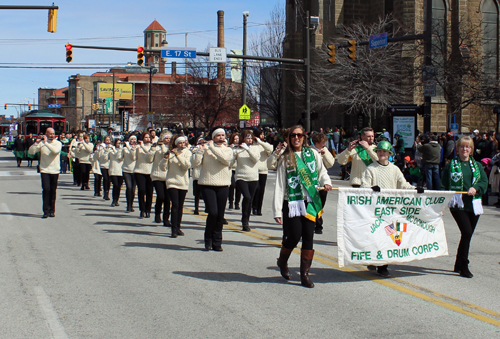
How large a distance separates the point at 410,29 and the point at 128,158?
2583cm

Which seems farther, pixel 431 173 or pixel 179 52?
pixel 179 52

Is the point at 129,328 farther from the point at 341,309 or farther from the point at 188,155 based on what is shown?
the point at 188,155

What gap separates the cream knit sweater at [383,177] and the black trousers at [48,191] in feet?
26.0

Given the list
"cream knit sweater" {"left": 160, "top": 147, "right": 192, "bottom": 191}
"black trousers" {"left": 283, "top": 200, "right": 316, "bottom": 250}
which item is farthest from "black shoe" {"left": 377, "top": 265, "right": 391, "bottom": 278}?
"cream knit sweater" {"left": 160, "top": 147, "right": 192, "bottom": 191}

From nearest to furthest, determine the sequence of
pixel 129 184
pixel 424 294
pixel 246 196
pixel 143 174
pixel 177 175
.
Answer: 1. pixel 424 294
2. pixel 177 175
3. pixel 246 196
4. pixel 143 174
5. pixel 129 184

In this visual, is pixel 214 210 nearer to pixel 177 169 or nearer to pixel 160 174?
pixel 177 169

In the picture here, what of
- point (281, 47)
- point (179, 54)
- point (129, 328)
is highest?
point (281, 47)

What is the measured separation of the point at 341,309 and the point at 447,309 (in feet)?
3.45

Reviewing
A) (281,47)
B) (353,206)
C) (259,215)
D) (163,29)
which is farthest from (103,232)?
(163,29)

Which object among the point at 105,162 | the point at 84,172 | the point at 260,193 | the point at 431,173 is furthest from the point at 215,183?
the point at 84,172

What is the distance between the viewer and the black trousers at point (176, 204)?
1043 cm

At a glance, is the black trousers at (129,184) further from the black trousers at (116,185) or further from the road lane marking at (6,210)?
the road lane marking at (6,210)

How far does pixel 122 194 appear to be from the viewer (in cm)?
1884

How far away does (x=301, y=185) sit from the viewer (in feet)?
21.9
